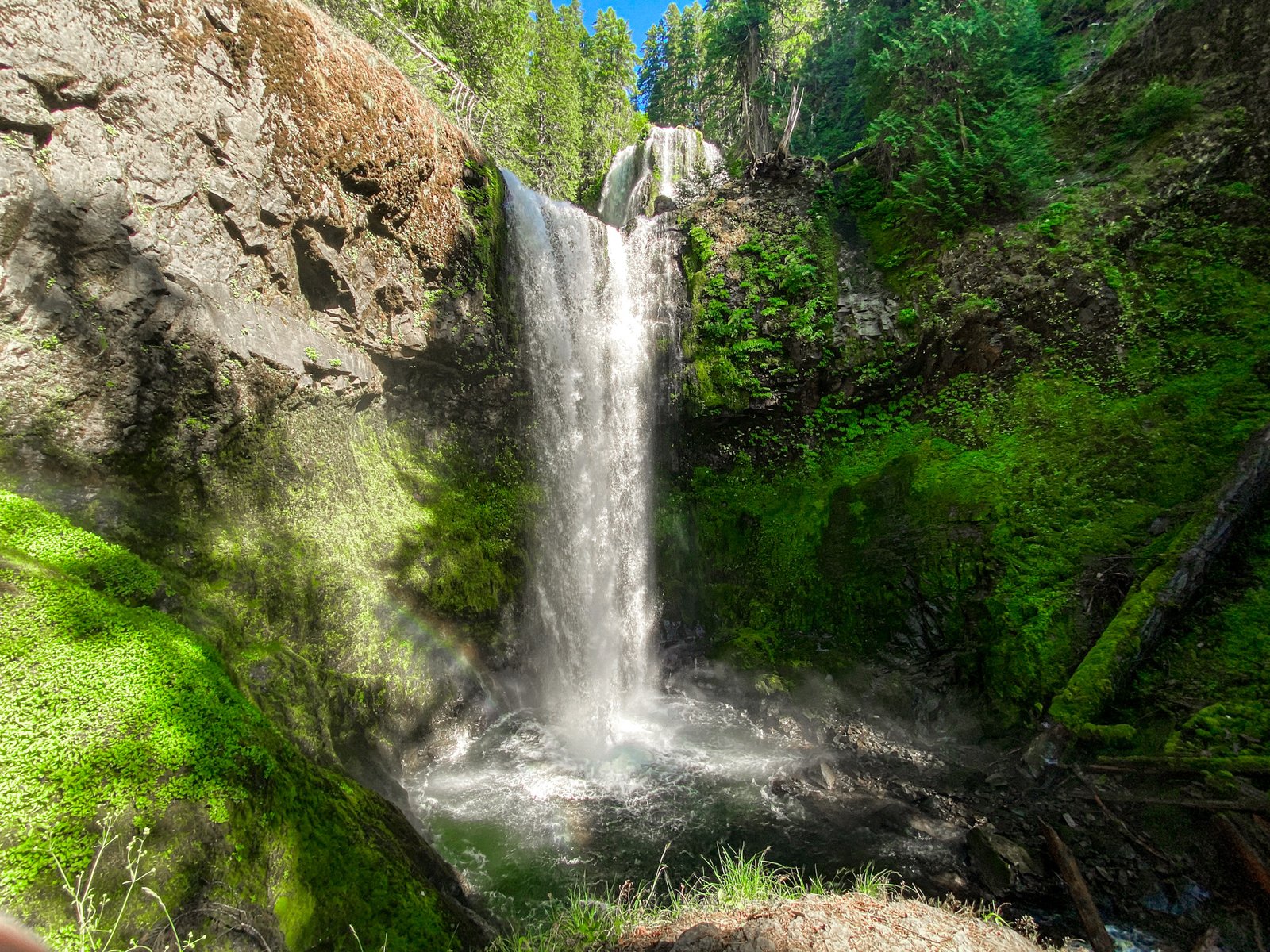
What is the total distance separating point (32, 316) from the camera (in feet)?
13.8

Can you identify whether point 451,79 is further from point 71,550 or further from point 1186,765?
point 1186,765

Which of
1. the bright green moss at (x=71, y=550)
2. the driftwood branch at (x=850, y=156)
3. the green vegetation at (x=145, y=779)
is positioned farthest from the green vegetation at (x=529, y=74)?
the green vegetation at (x=145, y=779)

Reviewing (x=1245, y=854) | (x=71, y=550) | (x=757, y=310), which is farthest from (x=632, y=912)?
(x=757, y=310)

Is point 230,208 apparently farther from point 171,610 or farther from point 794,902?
point 794,902

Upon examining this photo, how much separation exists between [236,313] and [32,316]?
5.27 feet

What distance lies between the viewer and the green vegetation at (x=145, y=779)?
225 cm

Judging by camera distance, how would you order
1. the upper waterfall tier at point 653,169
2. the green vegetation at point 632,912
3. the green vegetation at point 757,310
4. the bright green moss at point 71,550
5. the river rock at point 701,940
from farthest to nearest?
the upper waterfall tier at point 653,169
the green vegetation at point 757,310
the bright green moss at point 71,550
the green vegetation at point 632,912
the river rock at point 701,940

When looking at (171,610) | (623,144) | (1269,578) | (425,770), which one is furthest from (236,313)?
(623,144)

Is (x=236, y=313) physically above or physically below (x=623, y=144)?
below

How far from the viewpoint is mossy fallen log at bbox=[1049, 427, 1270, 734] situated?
5578 mm

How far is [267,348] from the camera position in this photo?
5938mm

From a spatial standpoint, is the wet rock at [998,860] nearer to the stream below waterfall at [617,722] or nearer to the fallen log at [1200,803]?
the stream below waterfall at [617,722]

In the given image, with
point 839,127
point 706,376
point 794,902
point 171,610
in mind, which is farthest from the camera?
point 839,127

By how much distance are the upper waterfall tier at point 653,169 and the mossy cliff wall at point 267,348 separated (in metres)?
8.25
